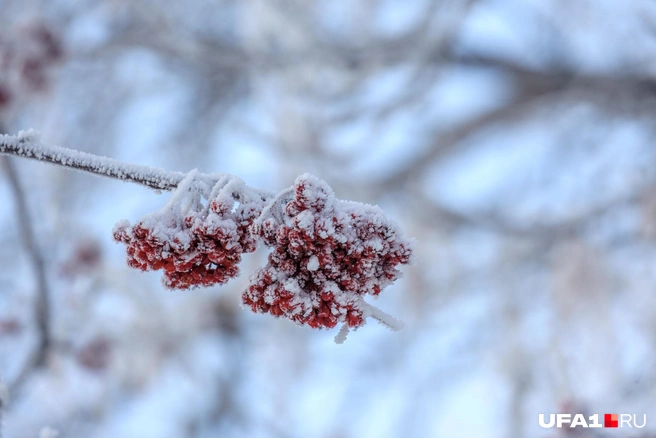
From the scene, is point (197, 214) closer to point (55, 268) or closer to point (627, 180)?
point (55, 268)

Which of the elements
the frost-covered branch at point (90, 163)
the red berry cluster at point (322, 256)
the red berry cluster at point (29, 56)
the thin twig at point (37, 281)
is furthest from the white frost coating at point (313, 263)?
the red berry cluster at point (29, 56)

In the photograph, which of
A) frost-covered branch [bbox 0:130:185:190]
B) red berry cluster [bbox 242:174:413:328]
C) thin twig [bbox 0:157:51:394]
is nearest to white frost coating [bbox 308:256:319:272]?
red berry cluster [bbox 242:174:413:328]

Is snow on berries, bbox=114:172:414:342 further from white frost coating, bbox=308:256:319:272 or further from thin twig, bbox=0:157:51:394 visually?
thin twig, bbox=0:157:51:394

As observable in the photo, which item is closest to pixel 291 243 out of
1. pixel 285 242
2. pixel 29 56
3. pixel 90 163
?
pixel 285 242

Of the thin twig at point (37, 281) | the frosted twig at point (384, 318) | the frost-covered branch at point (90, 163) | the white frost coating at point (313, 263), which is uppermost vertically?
the thin twig at point (37, 281)

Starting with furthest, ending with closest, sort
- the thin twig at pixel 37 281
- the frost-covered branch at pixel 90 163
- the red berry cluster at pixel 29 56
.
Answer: the red berry cluster at pixel 29 56, the thin twig at pixel 37 281, the frost-covered branch at pixel 90 163

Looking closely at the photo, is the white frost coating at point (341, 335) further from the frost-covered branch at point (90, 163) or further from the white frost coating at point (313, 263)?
the frost-covered branch at point (90, 163)

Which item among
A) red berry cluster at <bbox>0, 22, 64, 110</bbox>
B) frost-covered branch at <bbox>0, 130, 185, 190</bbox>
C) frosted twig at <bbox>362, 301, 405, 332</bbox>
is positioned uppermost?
red berry cluster at <bbox>0, 22, 64, 110</bbox>

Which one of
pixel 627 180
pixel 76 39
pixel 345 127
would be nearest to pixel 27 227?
pixel 345 127
